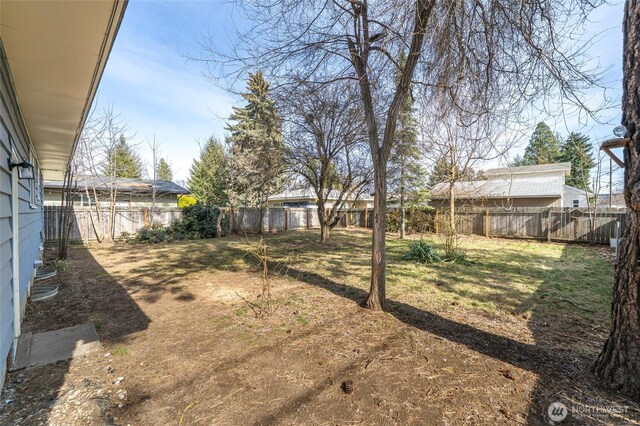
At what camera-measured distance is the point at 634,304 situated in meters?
2.00

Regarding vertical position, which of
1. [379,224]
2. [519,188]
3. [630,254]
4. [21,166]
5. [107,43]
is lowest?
[630,254]

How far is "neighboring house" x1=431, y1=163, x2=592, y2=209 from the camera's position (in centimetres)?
1443

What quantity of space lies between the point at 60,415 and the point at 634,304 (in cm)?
392

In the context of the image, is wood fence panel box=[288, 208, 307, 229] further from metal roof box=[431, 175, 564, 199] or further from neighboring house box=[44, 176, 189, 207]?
metal roof box=[431, 175, 564, 199]

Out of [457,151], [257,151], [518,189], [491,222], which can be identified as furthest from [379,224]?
[518,189]

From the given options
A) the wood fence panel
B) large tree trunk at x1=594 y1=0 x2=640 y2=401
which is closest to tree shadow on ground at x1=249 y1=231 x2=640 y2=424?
large tree trunk at x1=594 y1=0 x2=640 y2=401

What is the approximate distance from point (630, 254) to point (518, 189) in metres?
17.7

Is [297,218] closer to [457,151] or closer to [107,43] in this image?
[457,151]

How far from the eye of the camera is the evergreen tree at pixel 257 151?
313 inches

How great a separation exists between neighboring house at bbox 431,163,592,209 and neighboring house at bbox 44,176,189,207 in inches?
586

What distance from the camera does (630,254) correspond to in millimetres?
2023

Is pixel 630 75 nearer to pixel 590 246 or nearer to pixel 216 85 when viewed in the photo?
pixel 216 85

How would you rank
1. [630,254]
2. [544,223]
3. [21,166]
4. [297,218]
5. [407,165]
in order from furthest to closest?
[297,218], [544,223], [407,165], [21,166], [630,254]

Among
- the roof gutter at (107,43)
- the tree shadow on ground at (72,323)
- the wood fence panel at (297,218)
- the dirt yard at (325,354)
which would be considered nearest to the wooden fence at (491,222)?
the wood fence panel at (297,218)
